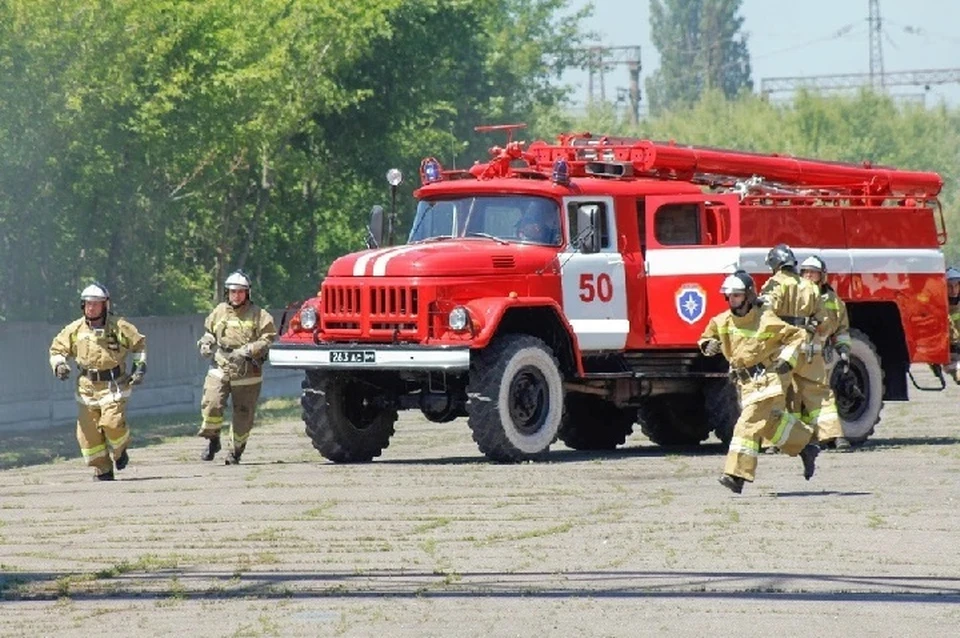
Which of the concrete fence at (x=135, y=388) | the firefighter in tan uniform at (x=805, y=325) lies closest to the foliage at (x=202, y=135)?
the concrete fence at (x=135, y=388)

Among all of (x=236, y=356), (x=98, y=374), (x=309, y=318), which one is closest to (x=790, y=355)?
(x=309, y=318)

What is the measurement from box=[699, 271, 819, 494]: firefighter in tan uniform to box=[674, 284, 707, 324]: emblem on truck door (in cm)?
445

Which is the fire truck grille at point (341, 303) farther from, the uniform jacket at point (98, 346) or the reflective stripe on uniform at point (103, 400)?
the reflective stripe on uniform at point (103, 400)

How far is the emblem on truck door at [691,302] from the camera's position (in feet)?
73.4

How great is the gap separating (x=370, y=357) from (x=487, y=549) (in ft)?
21.7

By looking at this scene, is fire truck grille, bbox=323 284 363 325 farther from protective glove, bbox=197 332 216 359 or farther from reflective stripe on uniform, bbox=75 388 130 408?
reflective stripe on uniform, bbox=75 388 130 408

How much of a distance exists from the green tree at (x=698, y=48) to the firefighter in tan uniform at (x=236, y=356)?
135 metres

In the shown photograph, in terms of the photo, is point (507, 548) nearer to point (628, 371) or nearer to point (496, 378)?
point (496, 378)

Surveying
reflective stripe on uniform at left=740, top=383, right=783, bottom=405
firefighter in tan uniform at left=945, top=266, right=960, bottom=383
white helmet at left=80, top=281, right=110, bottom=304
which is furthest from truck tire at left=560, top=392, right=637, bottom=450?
reflective stripe on uniform at left=740, top=383, right=783, bottom=405

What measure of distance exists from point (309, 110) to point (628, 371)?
23.0 meters

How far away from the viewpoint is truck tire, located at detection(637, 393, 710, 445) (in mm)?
23906

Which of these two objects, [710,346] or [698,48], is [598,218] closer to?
[710,346]

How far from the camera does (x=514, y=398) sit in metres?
20.9

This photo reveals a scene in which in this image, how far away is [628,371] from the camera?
73.4 ft
